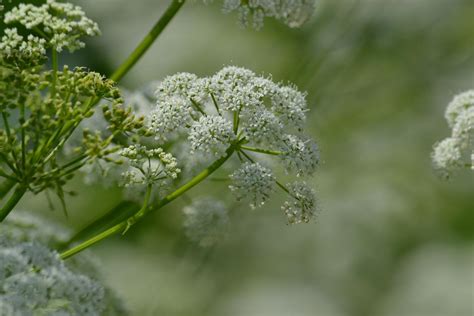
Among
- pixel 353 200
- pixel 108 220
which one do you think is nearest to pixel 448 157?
pixel 108 220

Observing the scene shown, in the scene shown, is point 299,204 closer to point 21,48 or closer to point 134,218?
point 134,218

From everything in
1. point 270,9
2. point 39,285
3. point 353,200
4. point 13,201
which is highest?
point 353,200

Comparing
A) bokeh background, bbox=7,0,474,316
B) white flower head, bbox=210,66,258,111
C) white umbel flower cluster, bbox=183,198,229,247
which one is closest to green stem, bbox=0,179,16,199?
white flower head, bbox=210,66,258,111

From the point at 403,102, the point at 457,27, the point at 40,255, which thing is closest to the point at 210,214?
the point at 40,255

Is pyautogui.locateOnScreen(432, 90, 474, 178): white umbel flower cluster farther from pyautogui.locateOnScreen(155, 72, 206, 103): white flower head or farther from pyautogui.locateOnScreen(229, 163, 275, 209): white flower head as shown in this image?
pyautogui.locateOnScreen(155, 72, 206, 103): white flower head

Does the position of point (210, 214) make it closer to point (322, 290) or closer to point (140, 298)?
point (140, 298)
